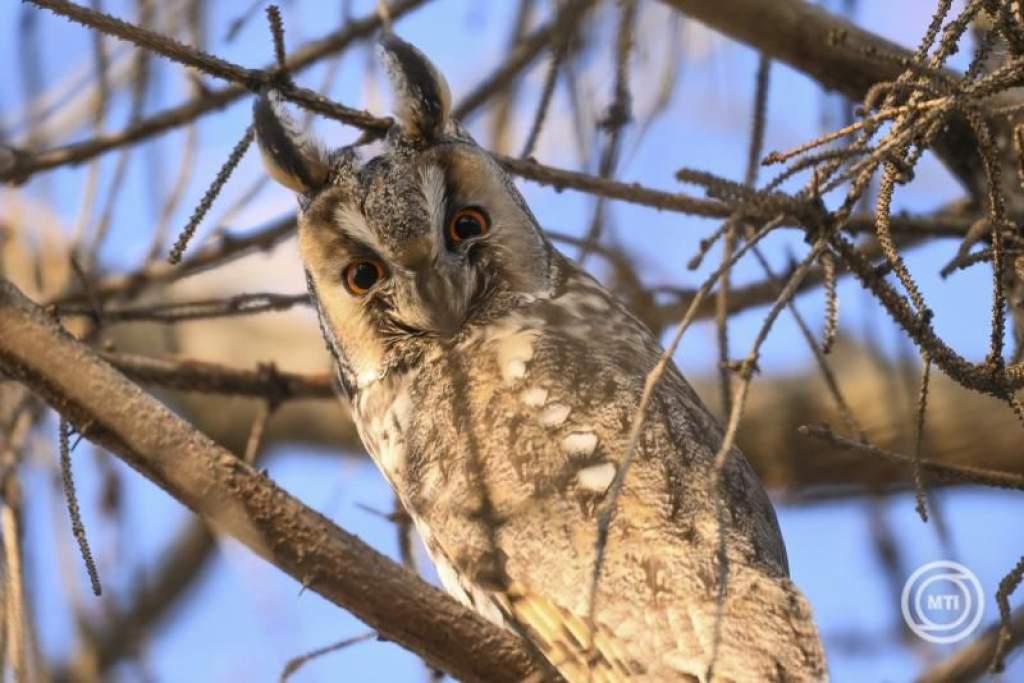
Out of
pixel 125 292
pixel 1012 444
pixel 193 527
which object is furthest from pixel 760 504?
pixel 193 527

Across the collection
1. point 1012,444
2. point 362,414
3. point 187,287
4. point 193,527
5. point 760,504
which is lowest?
point 760,504

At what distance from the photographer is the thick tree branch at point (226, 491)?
1563 millimetres

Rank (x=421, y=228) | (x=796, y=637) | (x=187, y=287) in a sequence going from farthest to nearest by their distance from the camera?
(x=187, y=287) < (x=421, y=228) < (x=796, y=637)

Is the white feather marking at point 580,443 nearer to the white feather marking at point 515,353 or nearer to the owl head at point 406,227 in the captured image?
the white feather marking at point 515,353

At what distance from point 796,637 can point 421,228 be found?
947mm

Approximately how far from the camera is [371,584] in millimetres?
1639

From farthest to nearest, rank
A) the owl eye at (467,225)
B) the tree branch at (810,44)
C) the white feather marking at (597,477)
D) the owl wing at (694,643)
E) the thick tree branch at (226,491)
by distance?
the tree branch at (810,44) < the owl eye at (467,225) < the white feather marking at (597,477) < the owl wing at (694,643) < the thick tree branch at (226,491)

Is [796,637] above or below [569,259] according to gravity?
below

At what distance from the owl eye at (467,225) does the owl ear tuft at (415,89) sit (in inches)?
6.6

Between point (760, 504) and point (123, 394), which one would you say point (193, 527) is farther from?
point (123, 394)

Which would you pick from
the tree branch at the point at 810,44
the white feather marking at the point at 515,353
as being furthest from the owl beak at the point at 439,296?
the tree branch at the point at 810,44

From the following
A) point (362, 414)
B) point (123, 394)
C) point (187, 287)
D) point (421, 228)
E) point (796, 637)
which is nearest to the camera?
point (123, 394)

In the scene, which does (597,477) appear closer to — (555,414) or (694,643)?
(555,414)

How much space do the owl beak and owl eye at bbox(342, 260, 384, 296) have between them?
0.16m
